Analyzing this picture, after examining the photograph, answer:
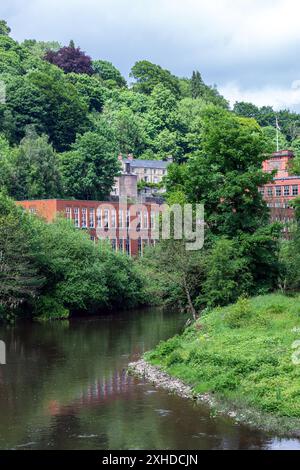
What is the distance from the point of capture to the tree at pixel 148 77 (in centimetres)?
17462

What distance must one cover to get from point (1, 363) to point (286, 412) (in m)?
18.8

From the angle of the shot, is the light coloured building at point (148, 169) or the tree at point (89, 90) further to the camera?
the tree at point (89, 90)

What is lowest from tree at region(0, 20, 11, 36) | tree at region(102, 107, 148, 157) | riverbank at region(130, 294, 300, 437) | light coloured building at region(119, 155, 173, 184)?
riverbank at region(130, 294, 300, 437)

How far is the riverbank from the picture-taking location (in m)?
27.7

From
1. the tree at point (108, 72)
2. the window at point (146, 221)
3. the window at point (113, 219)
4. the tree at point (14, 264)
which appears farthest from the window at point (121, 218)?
the tree at point (108, 72)

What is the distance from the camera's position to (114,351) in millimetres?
44125

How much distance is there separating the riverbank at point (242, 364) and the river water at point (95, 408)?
93 cm

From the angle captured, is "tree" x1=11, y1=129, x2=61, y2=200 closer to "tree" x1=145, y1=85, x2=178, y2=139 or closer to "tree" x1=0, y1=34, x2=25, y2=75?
"tree" x1=0, y1=34, x2=25, y2=75

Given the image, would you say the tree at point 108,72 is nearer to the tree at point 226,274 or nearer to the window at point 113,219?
the window at point 113,219

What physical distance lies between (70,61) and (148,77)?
63.6 ft

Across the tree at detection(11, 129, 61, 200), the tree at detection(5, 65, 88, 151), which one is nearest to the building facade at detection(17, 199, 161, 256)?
the tree at detection(11, 129, 61, 200)

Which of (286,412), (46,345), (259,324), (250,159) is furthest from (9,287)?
(286,412)
